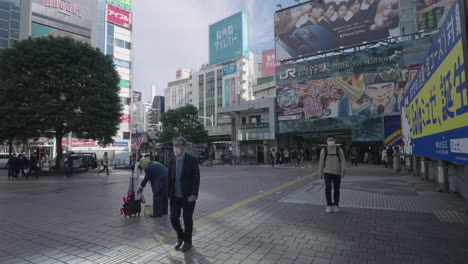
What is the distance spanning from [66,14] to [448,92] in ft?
166

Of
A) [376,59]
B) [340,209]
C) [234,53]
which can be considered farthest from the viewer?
[234,53]

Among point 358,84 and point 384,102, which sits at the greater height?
point 358,84

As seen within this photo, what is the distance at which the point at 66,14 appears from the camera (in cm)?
4128

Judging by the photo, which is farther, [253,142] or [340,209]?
[253,142]

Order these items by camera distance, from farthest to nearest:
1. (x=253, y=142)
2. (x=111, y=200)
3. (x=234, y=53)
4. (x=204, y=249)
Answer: (x=234, y=53), (x=253, y=142), (x=111, y=200), (x=204, y=249)

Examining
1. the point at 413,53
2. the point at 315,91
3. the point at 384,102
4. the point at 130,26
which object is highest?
the point at 130,26

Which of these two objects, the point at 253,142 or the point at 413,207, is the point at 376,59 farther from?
the point at 413,207

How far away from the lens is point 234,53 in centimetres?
7494

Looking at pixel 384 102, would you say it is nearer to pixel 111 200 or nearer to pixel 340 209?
pixel 340 209

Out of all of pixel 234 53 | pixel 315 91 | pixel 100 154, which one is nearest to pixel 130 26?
pixel 100 154

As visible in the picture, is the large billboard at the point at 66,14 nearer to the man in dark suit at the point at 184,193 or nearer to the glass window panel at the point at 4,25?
the glass window panel at the point at 4,25

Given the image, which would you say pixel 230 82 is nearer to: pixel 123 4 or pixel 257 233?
pixel 123 4

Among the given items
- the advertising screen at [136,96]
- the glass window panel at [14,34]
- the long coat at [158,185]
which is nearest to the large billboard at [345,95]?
the long coat at [158,185]

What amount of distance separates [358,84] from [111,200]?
1107 inches
